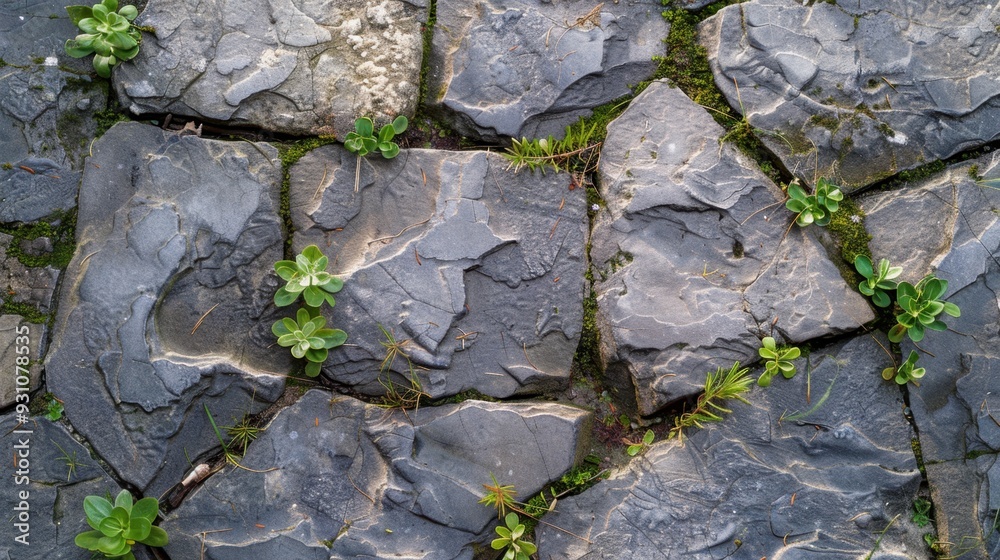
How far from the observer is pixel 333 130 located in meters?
2.70

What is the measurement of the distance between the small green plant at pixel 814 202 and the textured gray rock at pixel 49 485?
2593 mm

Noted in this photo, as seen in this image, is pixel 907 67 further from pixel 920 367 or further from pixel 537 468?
pixel 537 468

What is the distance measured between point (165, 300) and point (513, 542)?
148cm

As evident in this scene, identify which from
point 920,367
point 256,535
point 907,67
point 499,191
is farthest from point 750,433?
point 256,535

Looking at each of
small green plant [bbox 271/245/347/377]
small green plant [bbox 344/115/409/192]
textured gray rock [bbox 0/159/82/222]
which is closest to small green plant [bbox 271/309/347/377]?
small green plant [bbox 271/245/347/377]

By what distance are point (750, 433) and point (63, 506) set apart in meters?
2.39

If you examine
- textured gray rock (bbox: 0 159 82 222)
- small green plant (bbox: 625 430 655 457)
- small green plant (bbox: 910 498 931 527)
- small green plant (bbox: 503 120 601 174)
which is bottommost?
small green plant (bbox: 910 498 931 527)

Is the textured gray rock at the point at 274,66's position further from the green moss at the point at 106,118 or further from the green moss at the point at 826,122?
the green moss at the point at 826,122

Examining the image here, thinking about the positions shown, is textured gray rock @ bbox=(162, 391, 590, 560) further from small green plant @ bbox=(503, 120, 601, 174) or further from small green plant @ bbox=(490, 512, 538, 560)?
small green plant @ bbox=(503, 120, 601, 174)

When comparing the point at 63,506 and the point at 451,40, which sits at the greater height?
the point at 451,40

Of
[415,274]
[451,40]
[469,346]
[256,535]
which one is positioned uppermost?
[451,40]

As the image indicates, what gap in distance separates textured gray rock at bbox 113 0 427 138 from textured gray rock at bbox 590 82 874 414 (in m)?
0.89

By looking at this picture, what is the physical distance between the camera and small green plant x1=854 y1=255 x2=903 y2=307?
8.51ft

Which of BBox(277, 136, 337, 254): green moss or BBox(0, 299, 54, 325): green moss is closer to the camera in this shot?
BBox(0, 299, 54, 325): green moss
